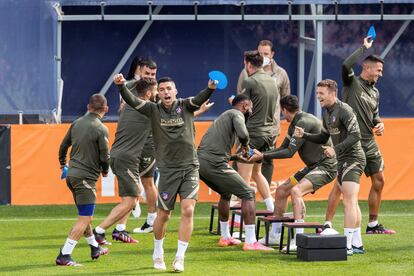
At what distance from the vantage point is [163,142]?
44.1ft

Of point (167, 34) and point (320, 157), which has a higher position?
point (167, 34)

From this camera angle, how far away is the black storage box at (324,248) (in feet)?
45.2

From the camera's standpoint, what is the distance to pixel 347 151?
1460 centimetres

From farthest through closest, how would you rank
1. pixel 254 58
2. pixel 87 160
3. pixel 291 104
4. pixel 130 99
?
1. pixel 254 58
2. pixel 291 104
3. pixel 87 160
4. pixel 130 99

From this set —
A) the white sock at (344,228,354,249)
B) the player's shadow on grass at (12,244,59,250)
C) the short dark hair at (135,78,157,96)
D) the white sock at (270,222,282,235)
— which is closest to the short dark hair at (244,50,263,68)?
the short dark hair at (135,78,157,96)

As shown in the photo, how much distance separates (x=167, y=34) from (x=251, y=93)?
6.30 m

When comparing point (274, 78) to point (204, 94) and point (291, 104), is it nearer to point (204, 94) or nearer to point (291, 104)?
point (291, 104)

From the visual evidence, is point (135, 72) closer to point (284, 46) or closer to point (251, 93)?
point (251, 93)

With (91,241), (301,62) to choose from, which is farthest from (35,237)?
(301,62)

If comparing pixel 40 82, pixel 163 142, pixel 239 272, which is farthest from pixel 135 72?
pixel 40 82

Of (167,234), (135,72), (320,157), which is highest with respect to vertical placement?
(135,72)

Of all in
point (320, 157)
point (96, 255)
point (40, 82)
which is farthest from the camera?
point (40, 82)

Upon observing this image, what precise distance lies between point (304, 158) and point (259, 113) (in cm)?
192

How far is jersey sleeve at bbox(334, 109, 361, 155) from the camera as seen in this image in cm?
1430
